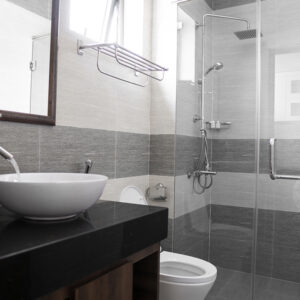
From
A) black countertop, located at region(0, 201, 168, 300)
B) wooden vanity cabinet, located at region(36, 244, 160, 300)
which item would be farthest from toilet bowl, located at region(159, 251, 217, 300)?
black countertop, located at region(0, 201, 168, 300)

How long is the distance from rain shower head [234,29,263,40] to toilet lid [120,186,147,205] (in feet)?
4.47

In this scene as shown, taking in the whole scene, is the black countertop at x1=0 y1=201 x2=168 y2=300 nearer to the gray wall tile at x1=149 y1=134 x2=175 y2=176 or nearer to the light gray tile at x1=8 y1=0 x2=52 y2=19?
the light gray tile at x1=8 y1=0 x2=52 y2=19

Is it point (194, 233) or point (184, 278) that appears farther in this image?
point (194, 233)

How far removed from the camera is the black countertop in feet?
2.70

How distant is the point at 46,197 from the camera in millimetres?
1073

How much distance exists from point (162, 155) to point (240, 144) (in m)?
0.59

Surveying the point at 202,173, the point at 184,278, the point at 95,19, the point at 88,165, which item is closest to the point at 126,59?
the point at 95,19

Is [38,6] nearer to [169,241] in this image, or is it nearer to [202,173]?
[202,173]

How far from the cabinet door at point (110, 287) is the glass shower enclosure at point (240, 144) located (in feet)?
4.16

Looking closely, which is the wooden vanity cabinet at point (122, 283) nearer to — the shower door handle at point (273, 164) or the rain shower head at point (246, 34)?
the shower door handle at point (273, 164)

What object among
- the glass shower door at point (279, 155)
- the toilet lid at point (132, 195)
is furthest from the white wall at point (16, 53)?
the glass shower door at point (279, 155)

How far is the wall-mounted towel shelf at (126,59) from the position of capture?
73.4 inches

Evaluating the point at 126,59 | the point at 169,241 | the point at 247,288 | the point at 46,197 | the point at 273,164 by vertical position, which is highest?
the point at 126,59

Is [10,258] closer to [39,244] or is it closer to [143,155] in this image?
[39,244]
